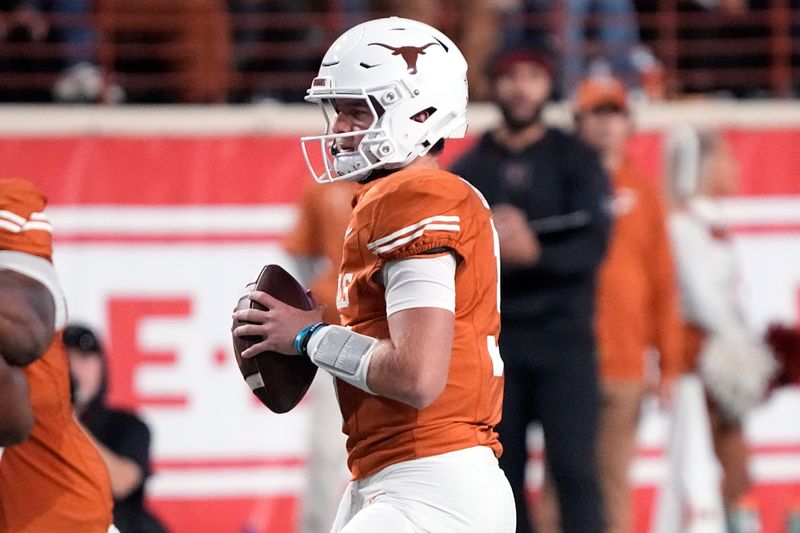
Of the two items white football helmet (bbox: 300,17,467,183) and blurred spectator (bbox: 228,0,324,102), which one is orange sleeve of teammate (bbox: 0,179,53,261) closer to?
white football helmet (bbox: 300,17,467,183)

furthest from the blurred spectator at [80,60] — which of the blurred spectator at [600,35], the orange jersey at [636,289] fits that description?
the orange jersey at [636,289]

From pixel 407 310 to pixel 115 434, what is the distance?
2489mm

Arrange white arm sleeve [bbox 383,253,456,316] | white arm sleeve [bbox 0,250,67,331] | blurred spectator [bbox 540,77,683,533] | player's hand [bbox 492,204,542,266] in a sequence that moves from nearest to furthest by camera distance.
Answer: white arm sleeve [bbox 383,253,456,316], white arm sleeve [bbox 0,250,67,331], player's hand [bbox 492,204,542,266], blurred spectator [bbox 540,77,683,533]

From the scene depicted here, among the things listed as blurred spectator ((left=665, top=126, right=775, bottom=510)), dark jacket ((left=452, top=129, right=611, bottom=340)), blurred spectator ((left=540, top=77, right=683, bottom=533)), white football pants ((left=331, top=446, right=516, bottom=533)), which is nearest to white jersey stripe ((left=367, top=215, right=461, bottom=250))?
white football pants ((left=331, top=446, right=516, bottom=533))

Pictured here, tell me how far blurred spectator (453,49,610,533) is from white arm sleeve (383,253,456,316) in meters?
2.16

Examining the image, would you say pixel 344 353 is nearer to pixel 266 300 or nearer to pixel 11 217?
pixel 266 300

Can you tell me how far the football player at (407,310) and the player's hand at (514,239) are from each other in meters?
1.87

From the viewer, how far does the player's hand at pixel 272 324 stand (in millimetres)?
3289

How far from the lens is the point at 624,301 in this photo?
639cm

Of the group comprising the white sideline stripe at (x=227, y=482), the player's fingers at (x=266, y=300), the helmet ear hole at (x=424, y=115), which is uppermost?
the helmet ear hole at (x=424, y=115)

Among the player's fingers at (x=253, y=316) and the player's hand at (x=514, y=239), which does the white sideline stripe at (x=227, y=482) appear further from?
the player's fingers at (x=253, y=316)

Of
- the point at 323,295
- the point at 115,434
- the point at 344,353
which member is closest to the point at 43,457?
the point at 344,353

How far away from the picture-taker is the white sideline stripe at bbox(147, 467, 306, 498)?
7094 mm

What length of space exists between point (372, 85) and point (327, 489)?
11.8 ft
